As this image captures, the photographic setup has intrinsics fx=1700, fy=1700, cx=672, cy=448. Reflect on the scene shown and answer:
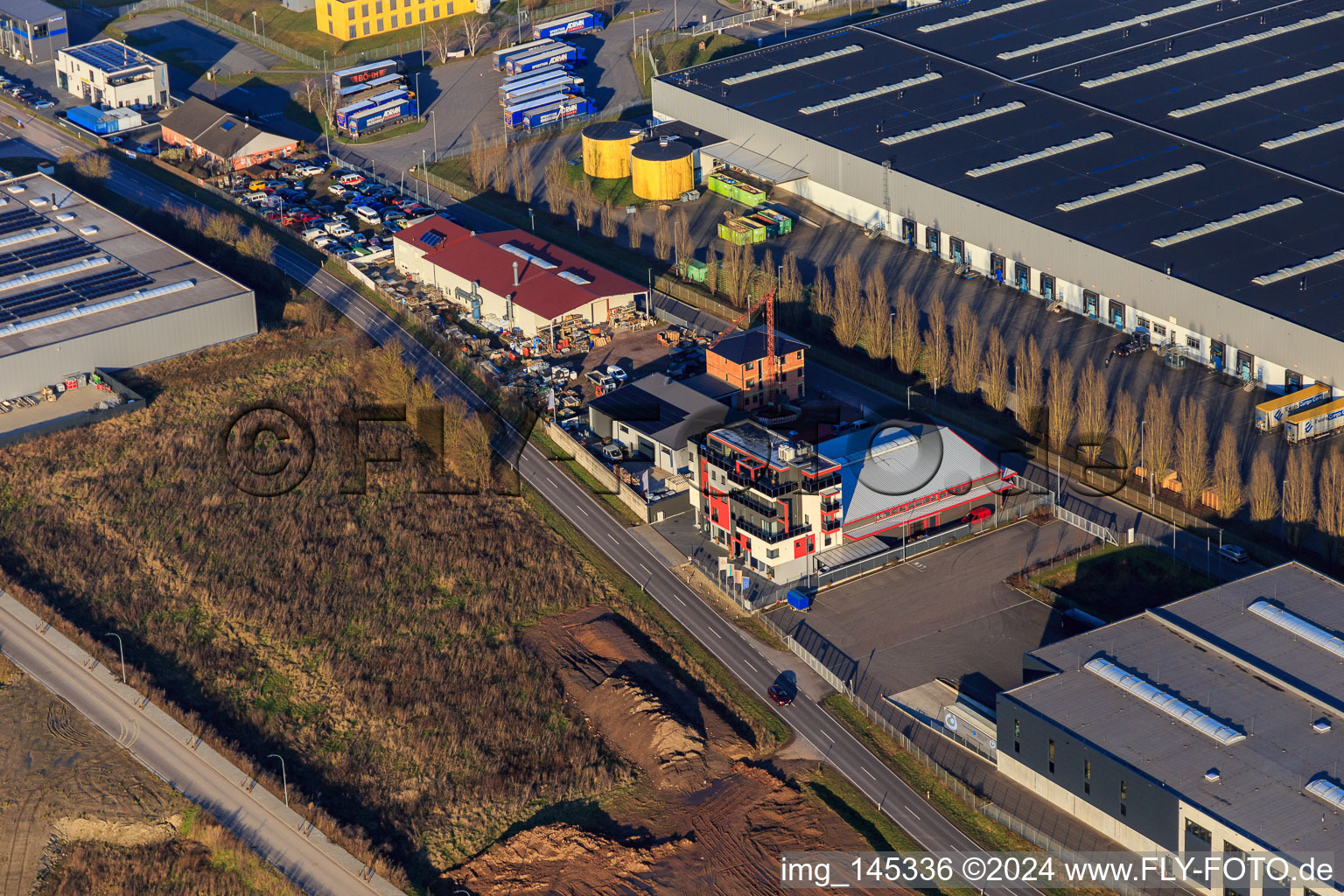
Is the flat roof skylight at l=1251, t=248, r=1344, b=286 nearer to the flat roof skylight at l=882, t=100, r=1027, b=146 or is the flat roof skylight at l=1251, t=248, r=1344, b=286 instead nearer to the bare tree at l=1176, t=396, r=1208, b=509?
the bare tree at l=1176, t=396, r=1208, b=509

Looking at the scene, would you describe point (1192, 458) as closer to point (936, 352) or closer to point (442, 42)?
point (936, 352)

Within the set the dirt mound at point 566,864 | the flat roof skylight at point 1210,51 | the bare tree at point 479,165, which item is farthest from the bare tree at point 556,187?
the dirt mound at point 566,864

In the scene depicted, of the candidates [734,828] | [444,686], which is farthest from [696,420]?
[734,828]

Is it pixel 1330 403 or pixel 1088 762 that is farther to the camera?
pixel 1330 403

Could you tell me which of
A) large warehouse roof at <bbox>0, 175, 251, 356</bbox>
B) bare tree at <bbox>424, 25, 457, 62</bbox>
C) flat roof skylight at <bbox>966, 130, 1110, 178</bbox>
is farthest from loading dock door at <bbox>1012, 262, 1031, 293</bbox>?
bare tree at <bbox>424, 25, 457, 62</bbox>

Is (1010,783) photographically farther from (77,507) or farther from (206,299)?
(206,299)

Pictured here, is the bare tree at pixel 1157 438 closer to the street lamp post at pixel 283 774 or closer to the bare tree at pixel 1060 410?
the bare tree at pixel 1060 410
